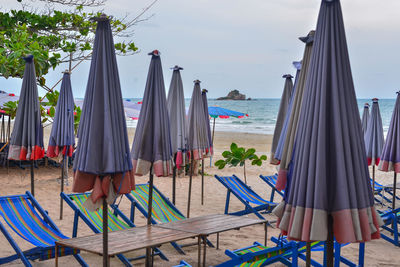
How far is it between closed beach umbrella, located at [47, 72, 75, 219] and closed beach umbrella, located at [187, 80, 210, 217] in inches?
74.9

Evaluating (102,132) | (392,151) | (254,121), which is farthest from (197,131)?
(254,121)

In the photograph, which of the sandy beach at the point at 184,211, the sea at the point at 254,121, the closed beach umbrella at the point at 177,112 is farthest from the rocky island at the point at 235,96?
the closed beach umbrella at the point at 177,112

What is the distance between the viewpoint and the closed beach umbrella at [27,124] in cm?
579

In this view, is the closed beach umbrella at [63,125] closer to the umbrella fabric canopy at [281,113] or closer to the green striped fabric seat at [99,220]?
the green striped fabric seat at [99,220]

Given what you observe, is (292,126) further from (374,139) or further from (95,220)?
(374,139)

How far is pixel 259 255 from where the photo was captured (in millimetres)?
4383

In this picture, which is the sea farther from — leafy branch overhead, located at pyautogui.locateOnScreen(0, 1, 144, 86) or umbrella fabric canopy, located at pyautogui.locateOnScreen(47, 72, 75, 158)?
umbrella fabric canopy, located at pyautogui.locateOnScreen(47, 72, 75, 158)

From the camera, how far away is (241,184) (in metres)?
7.60

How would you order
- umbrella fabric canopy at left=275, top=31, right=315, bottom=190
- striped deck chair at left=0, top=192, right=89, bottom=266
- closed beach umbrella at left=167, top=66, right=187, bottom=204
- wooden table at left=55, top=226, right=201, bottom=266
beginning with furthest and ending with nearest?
closed beach umbrella at left=167, top=66, right=187, bottom=204, striped deck chair at left=0, top=192, right=89, bottom=266, wooden table at left=55, top=226, right=201, bottom=266, umbrella fabric canopy at left=275, top=31, right=315, bottom=190

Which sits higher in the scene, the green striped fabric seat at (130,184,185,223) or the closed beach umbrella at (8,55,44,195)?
the closed beach umbrella at (8,55,44,195)

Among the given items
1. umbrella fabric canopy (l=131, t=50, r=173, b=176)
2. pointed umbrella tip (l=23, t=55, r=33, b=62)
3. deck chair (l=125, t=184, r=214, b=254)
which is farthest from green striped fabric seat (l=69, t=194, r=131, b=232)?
pointed umbrella tip (l=23, t=55, r=33, b=62)

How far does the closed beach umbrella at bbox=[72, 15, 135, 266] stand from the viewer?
322 cm

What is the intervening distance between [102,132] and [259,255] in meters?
2.13

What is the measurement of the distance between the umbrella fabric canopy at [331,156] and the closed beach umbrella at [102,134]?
4.45 ft
